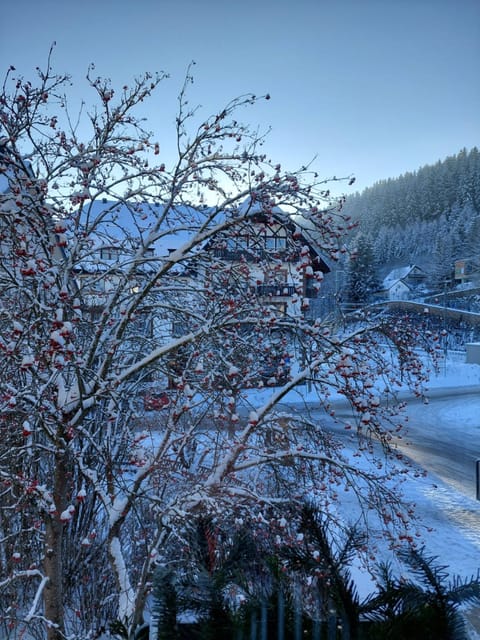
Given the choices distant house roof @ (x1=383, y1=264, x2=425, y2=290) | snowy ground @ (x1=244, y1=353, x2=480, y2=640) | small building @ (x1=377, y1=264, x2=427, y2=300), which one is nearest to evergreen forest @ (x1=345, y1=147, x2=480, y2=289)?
distant house roof @ (x1=383, y1=264, x2=425, y2=290)

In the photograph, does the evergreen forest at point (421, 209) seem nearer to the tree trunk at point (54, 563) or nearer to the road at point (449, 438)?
the road at point (449, 438)

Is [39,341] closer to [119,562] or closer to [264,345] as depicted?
[264,345]

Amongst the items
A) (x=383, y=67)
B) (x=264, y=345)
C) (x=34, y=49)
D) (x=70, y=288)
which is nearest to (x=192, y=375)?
(x=264, y=345)

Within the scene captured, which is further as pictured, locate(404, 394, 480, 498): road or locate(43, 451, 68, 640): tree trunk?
locate(404, 394, 480, 498): road

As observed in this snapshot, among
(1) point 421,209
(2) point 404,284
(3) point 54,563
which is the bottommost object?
(3) point 54,563

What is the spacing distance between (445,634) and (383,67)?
9405mm

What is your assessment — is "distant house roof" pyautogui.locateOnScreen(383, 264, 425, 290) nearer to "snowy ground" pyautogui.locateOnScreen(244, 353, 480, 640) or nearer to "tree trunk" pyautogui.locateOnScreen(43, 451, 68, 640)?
"snowy ground" pyautogui.locateOnScreen(244, 353, 480, 640)

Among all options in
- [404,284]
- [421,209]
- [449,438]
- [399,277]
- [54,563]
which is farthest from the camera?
[421,209]

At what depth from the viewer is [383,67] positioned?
8.23 meters

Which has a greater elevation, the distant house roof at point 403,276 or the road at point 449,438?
the distant house roof at point 403,276

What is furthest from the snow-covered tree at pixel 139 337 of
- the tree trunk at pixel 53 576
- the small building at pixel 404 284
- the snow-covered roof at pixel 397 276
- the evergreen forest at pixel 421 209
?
the evergreen forest at pixel 421 209

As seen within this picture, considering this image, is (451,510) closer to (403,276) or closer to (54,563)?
(54,563)

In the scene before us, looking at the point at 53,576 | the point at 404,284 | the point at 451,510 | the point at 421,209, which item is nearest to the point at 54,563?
the point at 53,576

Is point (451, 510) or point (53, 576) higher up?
point (53, 576)
